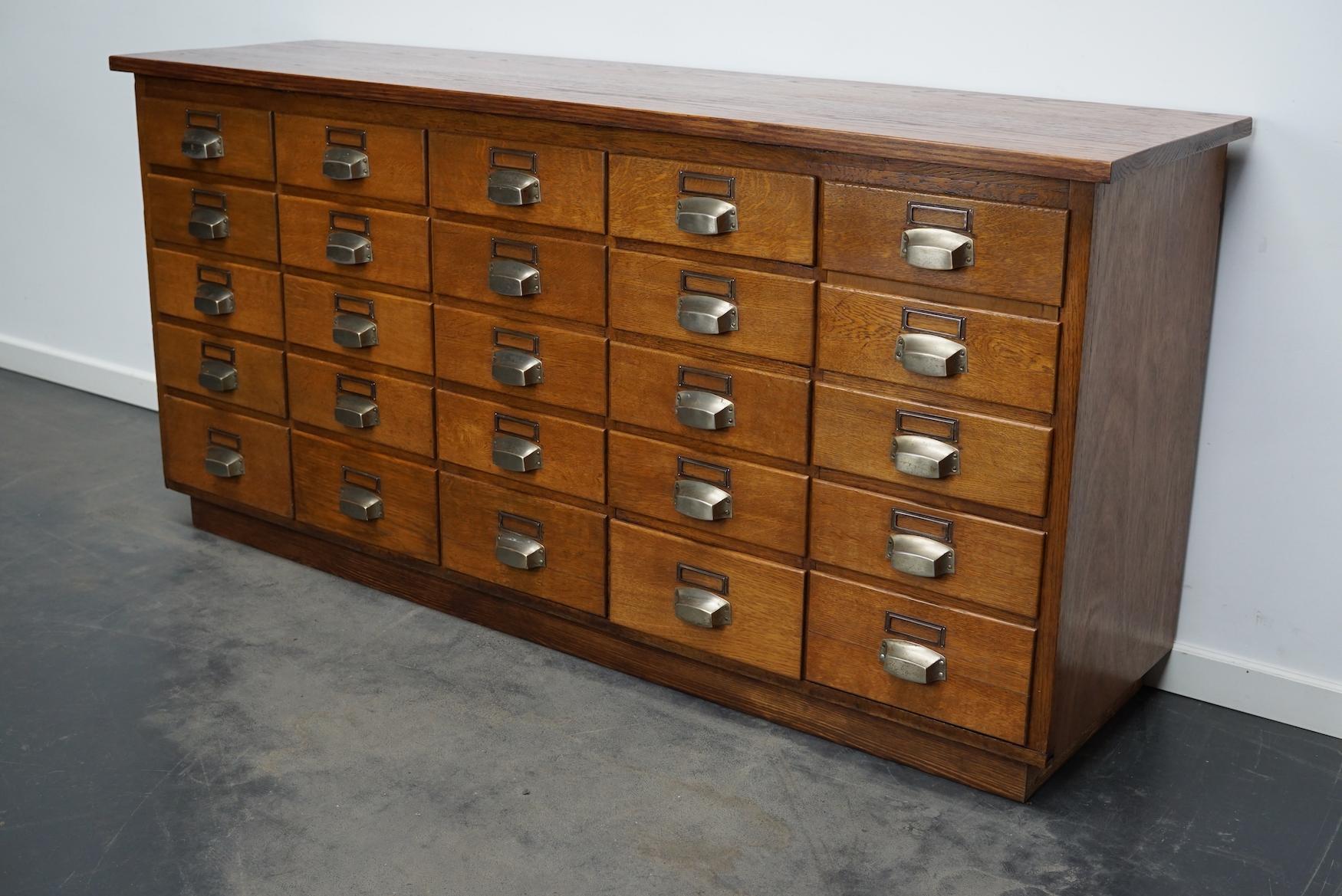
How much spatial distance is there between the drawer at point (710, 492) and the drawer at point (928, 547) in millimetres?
47

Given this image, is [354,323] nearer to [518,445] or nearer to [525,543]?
[518,445]

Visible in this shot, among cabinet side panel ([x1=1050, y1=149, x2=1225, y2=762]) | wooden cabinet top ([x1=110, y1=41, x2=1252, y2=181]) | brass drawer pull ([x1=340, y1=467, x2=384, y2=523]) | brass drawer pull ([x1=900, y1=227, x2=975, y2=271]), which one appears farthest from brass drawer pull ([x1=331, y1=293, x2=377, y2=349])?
cabinet side panel ([x1=1050, y1=149, x2=1225, y2=762])

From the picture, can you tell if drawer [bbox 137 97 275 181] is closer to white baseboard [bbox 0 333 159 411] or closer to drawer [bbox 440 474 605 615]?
drawer [bbox 440 474 605 615]

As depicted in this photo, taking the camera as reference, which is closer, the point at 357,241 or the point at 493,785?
the point at 493,785

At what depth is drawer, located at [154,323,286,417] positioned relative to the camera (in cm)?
322

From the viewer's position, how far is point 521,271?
2.71 metres

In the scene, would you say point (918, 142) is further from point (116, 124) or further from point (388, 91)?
point (116, 124)

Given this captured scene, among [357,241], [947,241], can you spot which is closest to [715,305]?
[947,241]

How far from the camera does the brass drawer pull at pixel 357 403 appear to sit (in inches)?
120

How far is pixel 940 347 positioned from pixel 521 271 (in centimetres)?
85

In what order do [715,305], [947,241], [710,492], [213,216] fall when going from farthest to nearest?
1. [213,216]
2. [710,492]
3. [715,305]
4. [947,241]

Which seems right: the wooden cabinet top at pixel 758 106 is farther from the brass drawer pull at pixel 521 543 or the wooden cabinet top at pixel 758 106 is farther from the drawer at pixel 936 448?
the brass drawer pull at pixel 521 543

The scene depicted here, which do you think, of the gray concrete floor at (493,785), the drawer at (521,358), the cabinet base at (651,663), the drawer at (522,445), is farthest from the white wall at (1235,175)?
the drawer at (522,445)

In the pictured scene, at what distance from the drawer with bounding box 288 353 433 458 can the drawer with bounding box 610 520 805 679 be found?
20.2 inches
